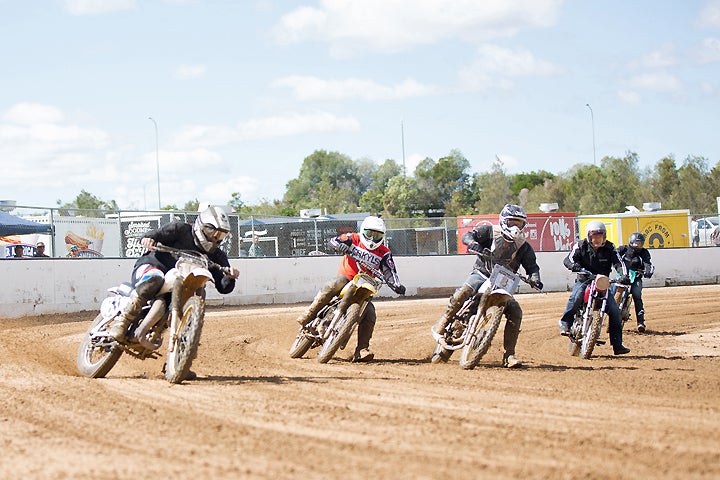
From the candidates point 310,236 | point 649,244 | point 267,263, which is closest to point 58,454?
point 267,263

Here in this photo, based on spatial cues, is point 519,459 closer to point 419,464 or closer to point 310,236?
point 419,464

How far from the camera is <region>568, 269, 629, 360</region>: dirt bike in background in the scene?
42.9ft

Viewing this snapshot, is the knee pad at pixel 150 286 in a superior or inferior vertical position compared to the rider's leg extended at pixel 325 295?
superior

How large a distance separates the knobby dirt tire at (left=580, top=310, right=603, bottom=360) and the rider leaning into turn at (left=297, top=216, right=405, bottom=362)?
104 inches

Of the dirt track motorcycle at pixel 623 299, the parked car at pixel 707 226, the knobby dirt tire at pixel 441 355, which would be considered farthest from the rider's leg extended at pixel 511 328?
the parked car at pixel 707 226

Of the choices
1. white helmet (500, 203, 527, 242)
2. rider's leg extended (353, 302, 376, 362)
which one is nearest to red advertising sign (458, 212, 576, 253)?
rider's leg extended (353, 302, 376, 362)

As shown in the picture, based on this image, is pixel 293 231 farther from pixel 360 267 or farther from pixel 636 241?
pixel 360 267

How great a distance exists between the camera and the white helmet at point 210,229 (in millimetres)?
10242

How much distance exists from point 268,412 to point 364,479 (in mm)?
2503

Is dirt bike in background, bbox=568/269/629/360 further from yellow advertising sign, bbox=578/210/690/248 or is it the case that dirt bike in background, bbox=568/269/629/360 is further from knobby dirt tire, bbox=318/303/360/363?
yellow advertising sign, bbox=578/210/690/248

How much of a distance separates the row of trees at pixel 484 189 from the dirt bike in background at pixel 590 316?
54188 mm

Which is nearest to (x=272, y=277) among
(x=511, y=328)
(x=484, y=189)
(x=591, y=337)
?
(x=591, y=337)

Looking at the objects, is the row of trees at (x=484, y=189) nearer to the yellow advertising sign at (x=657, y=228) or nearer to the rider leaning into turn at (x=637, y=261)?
the yellow advertising sign at (x=657, y=228)

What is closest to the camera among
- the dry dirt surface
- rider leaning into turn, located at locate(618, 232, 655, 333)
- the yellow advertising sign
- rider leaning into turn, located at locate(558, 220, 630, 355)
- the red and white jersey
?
the dry dirt surface
